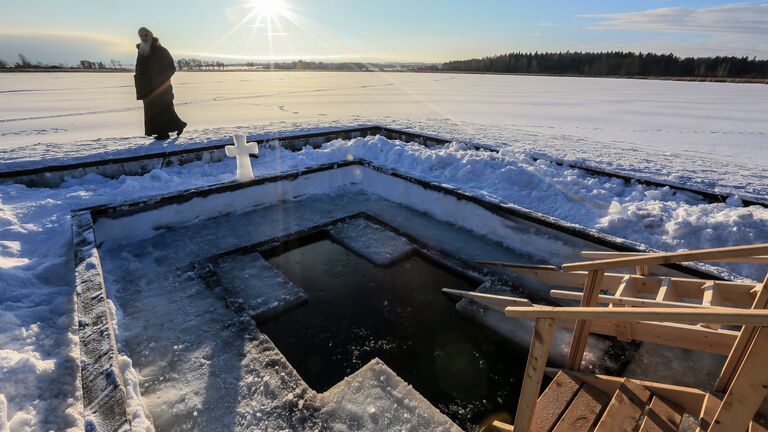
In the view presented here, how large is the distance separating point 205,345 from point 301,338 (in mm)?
677

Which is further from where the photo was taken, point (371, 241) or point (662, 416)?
point (371, 241)

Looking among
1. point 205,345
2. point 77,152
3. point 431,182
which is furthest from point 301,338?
point 77,152

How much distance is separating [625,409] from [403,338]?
1477 mm

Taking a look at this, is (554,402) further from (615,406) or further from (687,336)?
(687,336)

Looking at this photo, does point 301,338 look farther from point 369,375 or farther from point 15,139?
point 15,139

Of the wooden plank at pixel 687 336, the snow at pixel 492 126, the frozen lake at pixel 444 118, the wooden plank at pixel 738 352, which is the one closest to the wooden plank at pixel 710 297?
the wooden plank at pixel 687 336

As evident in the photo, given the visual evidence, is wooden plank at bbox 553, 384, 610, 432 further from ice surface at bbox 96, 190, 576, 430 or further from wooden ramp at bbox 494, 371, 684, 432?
ice surface at bbox 96, 190, 576, 430

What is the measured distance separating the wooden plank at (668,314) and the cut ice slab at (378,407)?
0.99 m

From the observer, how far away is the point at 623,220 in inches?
160

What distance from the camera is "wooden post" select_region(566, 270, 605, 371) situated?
89.3 inches

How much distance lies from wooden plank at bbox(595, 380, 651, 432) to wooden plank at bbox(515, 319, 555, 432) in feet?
1.25

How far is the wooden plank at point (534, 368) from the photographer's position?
5.29 ft

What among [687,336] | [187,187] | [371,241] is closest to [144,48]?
[187,187]

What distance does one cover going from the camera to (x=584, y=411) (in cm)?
198
